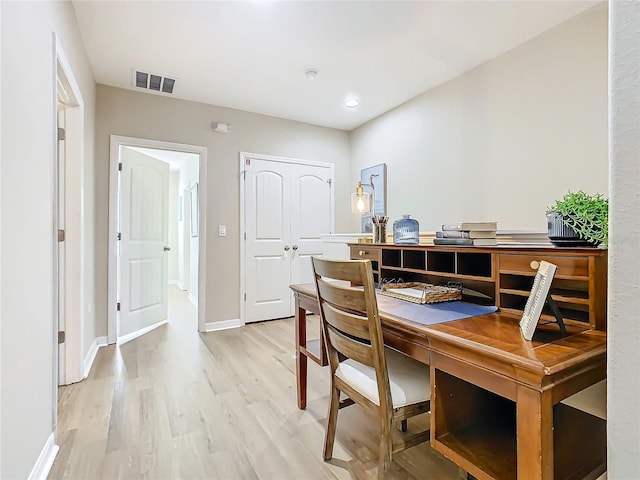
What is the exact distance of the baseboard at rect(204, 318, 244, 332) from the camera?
3.73 m

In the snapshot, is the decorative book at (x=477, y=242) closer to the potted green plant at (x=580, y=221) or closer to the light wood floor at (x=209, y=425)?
the potted green plant at (x=580, y=221)

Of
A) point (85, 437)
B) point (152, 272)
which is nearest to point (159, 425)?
point (85, 437)

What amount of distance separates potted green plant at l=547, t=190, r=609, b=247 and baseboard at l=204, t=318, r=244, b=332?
11.0 ft

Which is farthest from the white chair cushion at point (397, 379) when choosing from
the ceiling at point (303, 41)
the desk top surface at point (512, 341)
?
the ceiling at point (303, 41)

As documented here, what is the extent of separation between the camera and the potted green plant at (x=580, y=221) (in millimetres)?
1142

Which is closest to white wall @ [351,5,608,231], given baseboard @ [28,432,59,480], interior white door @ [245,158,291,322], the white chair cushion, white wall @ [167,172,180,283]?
interior white door @ [245,158,291,322]

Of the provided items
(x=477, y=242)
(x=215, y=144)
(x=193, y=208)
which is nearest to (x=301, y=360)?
(x=477, y=242)

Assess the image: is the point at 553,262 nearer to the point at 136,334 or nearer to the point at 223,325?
the point at 223,325

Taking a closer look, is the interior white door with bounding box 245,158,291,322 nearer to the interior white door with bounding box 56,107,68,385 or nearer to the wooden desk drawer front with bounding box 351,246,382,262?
the interior white door with bounding box 56,107,68,385

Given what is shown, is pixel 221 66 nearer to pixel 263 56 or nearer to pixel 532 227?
pixel 263 56

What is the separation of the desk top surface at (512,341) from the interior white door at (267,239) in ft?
9.65

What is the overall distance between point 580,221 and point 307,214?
11.3 feet

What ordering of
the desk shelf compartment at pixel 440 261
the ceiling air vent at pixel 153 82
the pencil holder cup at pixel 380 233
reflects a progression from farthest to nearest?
the ceiling air vent at pixel 153 82 < the pencil holder cup at pixel 380 233 < the desk shelf compartment at pixel 440 261

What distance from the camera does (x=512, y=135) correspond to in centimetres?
271
